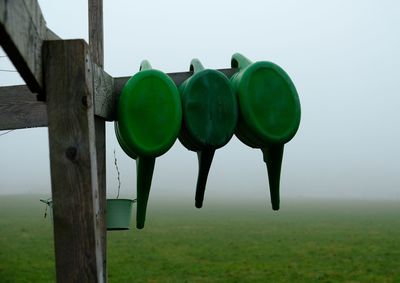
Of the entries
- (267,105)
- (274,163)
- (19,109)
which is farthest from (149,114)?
(19,109)

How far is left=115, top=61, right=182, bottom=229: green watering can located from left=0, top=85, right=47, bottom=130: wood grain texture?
692 mm

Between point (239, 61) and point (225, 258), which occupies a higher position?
point (239, 61)

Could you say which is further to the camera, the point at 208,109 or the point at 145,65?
the point at 145,65

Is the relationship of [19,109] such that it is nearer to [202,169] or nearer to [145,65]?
[145,65]

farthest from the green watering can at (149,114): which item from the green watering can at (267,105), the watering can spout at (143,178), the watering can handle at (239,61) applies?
the watering can handle at (239,61)

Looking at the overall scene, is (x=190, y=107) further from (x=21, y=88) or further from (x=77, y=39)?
(x=21, y=88)

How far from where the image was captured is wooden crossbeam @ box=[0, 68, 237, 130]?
1670 millimetres

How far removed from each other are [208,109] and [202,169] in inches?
11.3

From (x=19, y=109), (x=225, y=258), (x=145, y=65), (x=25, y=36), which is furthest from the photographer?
(x=225, y=258)

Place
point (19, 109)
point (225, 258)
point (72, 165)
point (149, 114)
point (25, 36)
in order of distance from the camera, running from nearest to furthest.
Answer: point (25, 36) < point (72, 165) < point (149, 114) < point (19, 109) < point (225, 258)

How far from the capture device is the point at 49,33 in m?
1.32

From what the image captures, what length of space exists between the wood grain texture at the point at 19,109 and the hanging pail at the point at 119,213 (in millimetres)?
538

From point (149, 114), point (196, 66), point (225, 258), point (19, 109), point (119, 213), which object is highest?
point (196, 66)

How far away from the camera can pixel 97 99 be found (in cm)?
164
